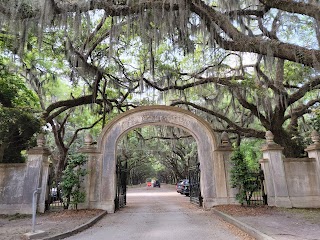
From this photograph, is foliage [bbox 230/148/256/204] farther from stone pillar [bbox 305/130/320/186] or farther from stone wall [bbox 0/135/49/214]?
stone wall [bbox 0/135/49/214]

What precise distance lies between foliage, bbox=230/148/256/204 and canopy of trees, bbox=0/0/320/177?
313cm

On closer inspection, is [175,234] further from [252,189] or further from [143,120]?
[143,120]

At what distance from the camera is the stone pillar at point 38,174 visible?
8.98 meters

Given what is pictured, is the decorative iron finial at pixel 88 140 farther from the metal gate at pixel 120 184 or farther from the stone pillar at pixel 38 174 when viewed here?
the metal gate at pixel 120 184

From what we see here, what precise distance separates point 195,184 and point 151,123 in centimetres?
400

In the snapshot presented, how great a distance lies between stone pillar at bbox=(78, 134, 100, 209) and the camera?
985cm

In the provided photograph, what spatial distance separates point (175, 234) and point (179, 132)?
13.9 m

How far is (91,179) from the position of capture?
10.0 m

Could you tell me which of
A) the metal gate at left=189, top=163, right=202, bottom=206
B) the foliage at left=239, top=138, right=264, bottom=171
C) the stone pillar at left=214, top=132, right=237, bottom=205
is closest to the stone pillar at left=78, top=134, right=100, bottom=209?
the metal gate at left=189, top=163, right=202, bottom=206

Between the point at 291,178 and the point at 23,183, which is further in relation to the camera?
the point at 291,178

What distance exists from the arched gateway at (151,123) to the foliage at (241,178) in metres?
0.65

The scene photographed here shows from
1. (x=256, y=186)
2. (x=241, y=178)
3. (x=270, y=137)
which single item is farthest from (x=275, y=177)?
(x=270, y=137)

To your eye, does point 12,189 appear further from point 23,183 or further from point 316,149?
point 316,149

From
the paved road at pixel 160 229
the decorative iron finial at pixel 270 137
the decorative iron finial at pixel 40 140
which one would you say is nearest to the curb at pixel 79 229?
the paved road at pixel 160 229
